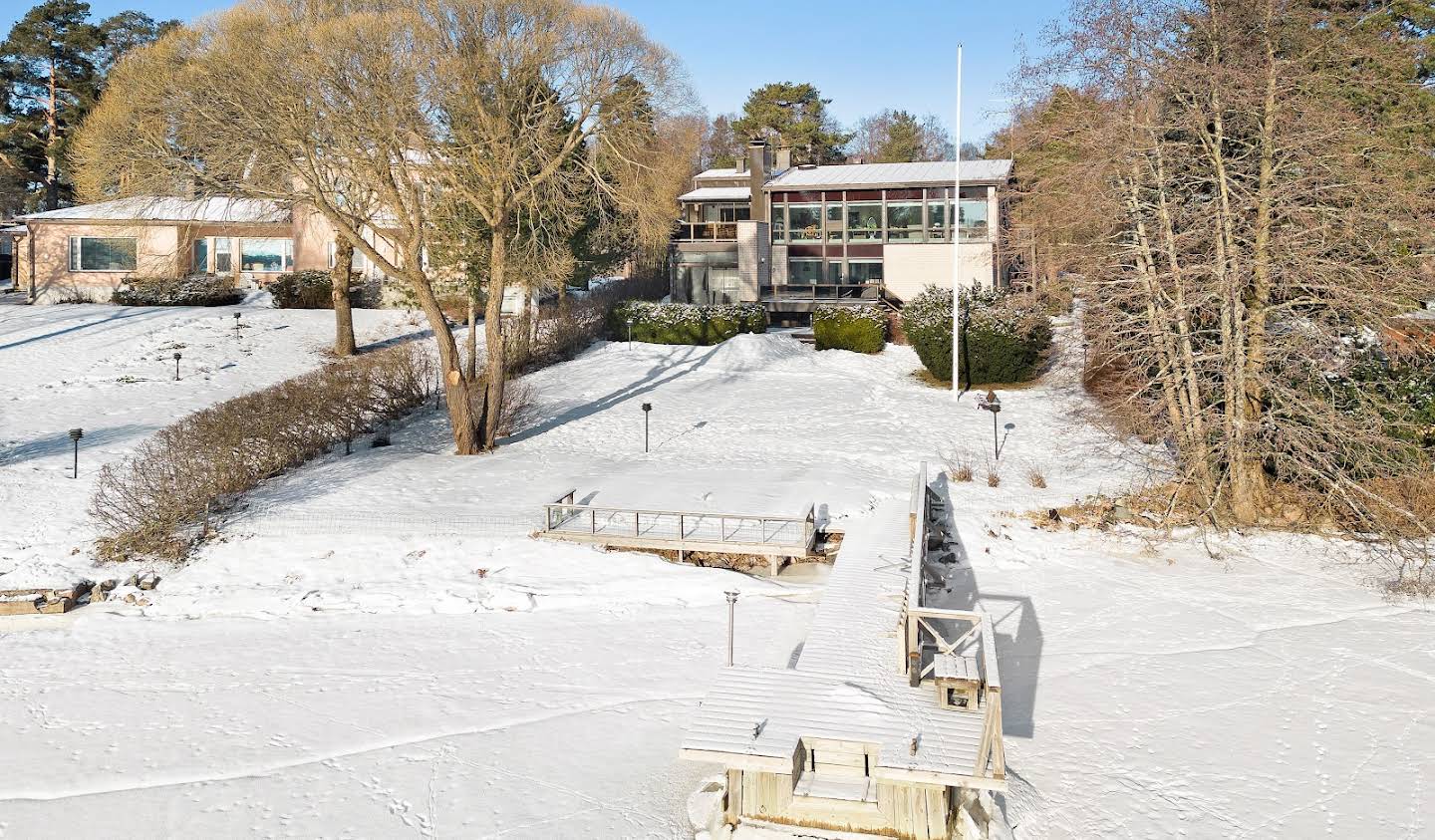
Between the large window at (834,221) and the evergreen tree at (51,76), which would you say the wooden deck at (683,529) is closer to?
the large window at (834,221)

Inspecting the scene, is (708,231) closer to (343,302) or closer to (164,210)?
(343,302)

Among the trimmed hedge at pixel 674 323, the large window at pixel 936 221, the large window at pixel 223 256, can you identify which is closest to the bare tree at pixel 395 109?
the trimmed hedge at pixel 674 323

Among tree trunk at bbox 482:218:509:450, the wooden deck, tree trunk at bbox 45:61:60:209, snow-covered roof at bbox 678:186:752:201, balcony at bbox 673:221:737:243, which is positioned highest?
tree trunk at bbox 45:61:60:209

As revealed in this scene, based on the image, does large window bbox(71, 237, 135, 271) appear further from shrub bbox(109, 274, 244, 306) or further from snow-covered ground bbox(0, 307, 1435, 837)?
snow-covered ground bbox(0, 307, 1435, 837)

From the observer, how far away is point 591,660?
43.5ft

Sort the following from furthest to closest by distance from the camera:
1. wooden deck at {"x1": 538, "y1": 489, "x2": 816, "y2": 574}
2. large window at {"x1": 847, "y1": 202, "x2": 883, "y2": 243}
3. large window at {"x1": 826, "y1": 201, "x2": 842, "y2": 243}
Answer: large window at {"x1": 826, "y1": 201, "x2": 842, "y2": 243} → large window at {"x1": 847, "y1": 202, "x2": 883, "y2": 243} → wooden deck at {"x1": 538, "y1": 489, "x2": 816, "y2": 574}

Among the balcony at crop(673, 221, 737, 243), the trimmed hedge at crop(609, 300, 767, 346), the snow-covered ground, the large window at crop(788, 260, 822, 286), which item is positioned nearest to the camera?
the snow-covered ground

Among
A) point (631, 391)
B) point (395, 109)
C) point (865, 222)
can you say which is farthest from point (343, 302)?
point (865, 222)

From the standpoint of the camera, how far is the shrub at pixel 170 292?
3416 cm

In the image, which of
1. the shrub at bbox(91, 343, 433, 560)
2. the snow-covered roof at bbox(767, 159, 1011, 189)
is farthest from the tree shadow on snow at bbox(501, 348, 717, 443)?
the snow-covered roof at bbox(767, 159, 1011, 189)

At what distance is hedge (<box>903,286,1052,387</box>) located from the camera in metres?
27.5

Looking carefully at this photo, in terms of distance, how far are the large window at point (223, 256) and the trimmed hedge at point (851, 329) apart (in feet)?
66.8

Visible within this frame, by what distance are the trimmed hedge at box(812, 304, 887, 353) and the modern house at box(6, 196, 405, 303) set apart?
15.3 metres

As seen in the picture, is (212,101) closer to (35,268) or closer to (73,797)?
(73,797)
